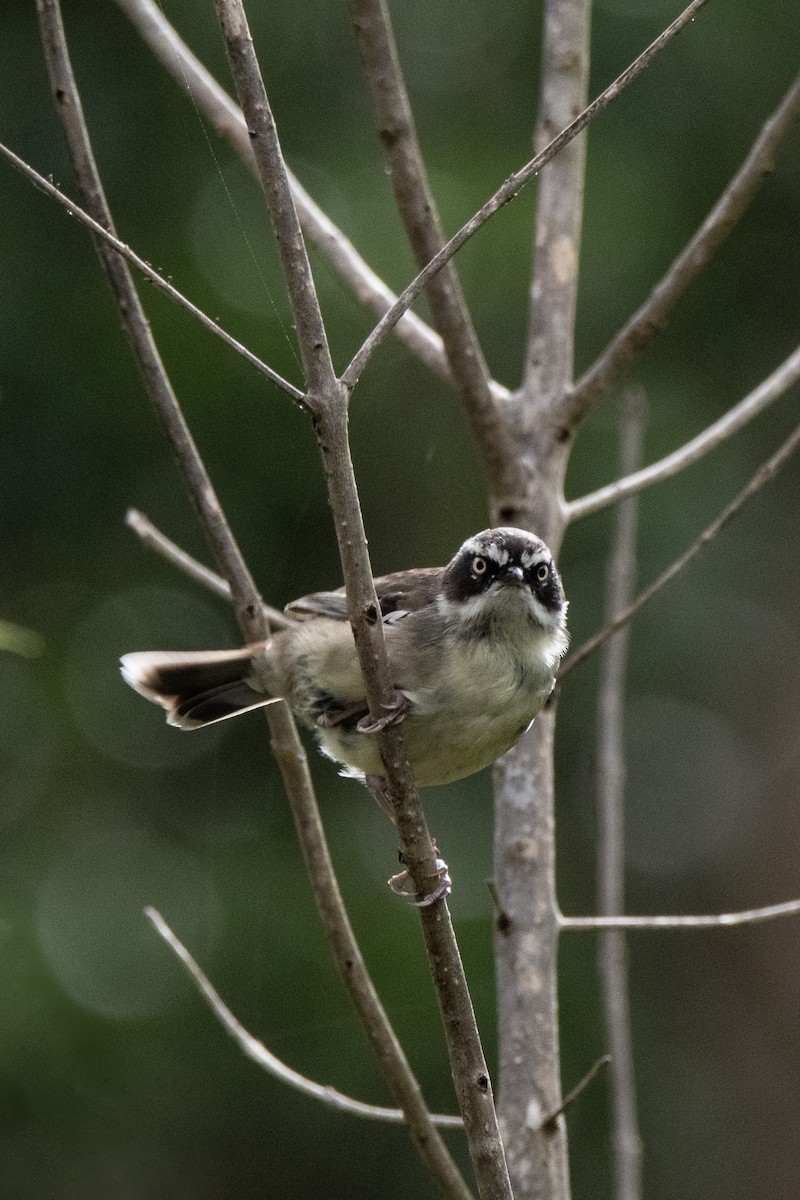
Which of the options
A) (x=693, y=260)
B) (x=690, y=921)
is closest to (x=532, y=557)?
(x=693, y=260)

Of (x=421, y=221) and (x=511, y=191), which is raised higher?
(x=421, y=221)

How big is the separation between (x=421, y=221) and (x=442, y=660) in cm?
115

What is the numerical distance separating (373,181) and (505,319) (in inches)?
45.7

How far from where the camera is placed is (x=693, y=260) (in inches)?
157

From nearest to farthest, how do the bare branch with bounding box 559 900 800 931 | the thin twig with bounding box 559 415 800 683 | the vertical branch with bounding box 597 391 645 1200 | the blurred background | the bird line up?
the bare branch with bounding box 559 900 800 931 → the thin twig with bounding box 559 415 800 683 → the bird → the vertical branch with bounding box 597 391 645 1200 → the blurred background

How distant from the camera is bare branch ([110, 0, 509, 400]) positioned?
4.04 meters

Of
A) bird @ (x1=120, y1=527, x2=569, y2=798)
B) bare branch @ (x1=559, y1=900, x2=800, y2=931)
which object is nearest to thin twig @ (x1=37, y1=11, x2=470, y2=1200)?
bird @ (x1=120, y1=527, x2=569, y2=798)

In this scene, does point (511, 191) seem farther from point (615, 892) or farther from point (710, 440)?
point (615, 892)

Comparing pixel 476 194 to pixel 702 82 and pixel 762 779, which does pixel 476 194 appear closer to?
pixel 702 82

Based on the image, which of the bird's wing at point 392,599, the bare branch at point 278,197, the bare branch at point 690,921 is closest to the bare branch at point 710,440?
the bird's wing at point 392,599

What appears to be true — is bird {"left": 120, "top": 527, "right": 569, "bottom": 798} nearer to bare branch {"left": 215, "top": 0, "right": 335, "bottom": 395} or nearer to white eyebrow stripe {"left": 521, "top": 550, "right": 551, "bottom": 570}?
white eyebrow stripe {"left": 521, "top": 550, "right": 551, "bottom": 570}

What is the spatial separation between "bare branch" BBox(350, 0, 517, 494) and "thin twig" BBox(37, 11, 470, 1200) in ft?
2.50

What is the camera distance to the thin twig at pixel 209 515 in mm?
3287

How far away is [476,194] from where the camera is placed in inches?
343
